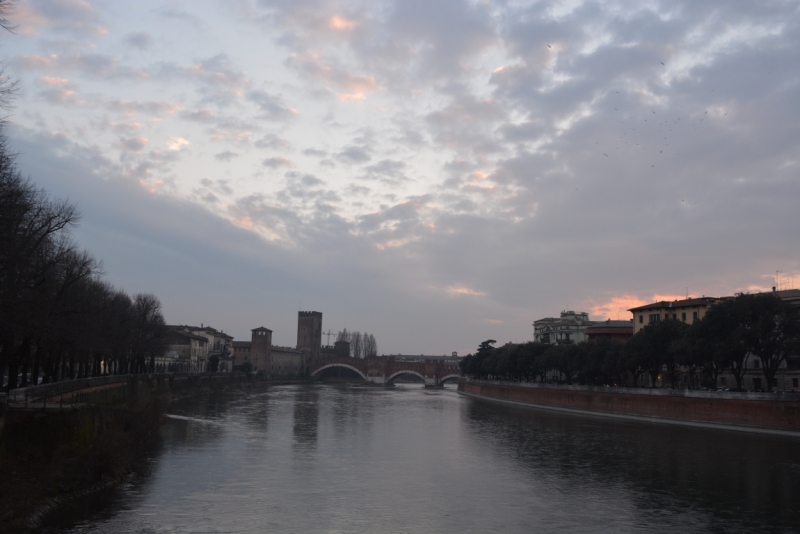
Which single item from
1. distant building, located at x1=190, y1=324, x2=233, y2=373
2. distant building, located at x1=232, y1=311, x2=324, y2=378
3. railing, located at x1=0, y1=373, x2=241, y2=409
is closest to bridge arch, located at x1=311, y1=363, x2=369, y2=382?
distant building, located at x1=232, y1=311, x2=324, y2=378

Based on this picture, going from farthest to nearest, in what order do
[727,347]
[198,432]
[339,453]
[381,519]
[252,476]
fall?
[727,347] < [198,432] < [339,453] < [252,476] < [381,519]

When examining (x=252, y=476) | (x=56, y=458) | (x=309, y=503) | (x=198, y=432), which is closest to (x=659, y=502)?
(x=309, y=503)

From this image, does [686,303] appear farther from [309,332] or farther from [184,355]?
[309,332]

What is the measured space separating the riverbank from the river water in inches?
29.0

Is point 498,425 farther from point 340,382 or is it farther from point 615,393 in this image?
point 340,382

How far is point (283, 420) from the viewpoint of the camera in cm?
4594

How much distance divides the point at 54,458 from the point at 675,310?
5968 centimetres

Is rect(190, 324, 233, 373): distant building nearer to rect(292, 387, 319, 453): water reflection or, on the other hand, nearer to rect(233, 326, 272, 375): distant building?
rect(233, 326, 272, 375): distant building

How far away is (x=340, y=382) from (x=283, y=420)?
89718mm

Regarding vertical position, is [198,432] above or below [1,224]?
below

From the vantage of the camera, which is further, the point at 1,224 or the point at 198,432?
the point at 198,432

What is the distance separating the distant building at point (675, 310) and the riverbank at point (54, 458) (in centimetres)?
5006

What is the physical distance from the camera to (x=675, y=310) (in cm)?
6581

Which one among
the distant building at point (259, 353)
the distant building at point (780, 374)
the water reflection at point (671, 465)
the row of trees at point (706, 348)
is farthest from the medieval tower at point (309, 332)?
the water reflection at point (671, 465)
